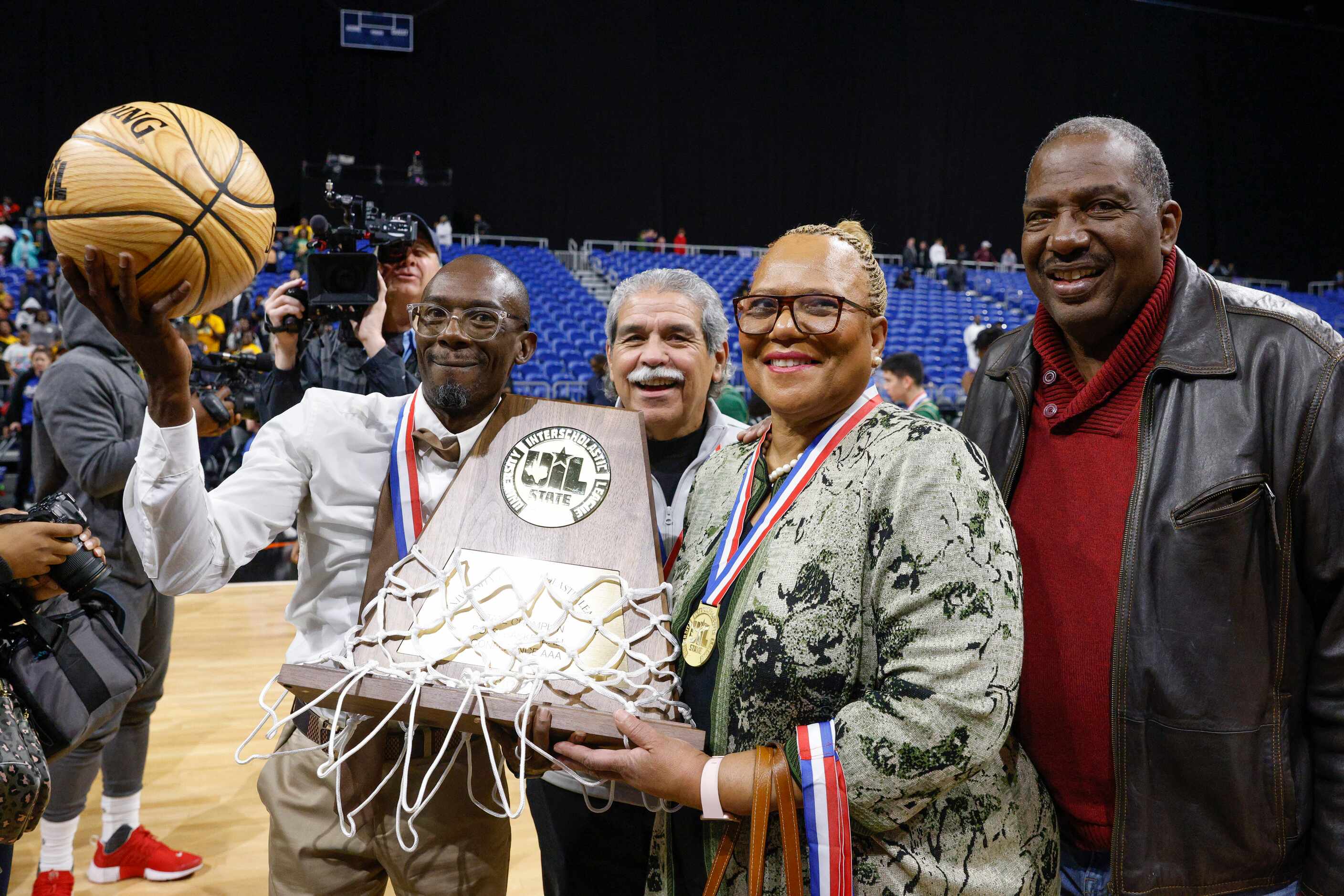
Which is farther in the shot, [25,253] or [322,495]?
[25,253]

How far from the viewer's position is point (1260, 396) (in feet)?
4.09

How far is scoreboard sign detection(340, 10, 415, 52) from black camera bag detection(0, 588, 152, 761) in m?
15.8

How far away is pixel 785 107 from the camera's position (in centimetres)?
1862

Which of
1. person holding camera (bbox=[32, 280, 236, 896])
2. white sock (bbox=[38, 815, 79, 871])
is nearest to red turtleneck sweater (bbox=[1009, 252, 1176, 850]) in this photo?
person holding camera (bbox=[32, 280, 236, 896])

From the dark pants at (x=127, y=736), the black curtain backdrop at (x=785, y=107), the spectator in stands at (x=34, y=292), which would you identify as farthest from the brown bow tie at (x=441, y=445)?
the black curtain backdrop at (x=785, y=107)

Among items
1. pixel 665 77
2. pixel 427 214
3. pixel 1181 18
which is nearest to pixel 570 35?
pixel 665 77

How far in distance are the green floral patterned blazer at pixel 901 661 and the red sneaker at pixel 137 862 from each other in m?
2.28

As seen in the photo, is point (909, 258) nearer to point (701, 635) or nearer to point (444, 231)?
point (444, 231)

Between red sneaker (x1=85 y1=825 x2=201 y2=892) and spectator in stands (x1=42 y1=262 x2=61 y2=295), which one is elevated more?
spectator in stands (x1=42 y1=262 x2=61 y2=295)

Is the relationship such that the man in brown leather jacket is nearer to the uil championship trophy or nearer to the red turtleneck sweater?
the red turtleneck sweater

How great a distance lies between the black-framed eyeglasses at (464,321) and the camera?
5.08 feet

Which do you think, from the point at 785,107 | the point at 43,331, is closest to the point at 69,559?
the point at 43,331

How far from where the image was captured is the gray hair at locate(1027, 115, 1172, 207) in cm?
132

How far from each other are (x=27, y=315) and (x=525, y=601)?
→ 1107cm
